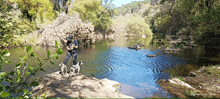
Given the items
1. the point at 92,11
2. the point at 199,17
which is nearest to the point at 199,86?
the point at 199,17

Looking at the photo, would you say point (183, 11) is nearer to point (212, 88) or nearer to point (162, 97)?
point (212, 88)

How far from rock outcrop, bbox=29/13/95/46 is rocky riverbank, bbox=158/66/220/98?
21410 mm

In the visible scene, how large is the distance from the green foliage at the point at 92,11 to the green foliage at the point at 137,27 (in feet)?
67.0

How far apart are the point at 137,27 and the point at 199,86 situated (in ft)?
208

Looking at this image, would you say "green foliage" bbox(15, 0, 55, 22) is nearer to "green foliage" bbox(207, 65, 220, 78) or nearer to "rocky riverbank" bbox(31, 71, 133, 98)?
"rocky riverbank" bbox(31, 71, 133, 98)

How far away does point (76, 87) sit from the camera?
5.95 m

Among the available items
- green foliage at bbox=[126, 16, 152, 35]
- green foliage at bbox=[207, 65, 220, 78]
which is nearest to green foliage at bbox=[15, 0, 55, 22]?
green foliage at bbox=[207, 65, 220, 78]

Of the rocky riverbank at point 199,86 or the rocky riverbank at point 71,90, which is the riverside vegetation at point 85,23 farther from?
the rocky riverbank at point 71,90

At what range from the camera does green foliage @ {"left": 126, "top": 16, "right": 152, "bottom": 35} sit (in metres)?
69.2

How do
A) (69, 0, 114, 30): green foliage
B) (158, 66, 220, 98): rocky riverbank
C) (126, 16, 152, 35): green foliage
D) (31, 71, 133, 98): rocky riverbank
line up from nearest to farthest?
1. (31, 71, 133, 98): rocky riverbank
2. (158, 66, 220, 98): rocky riverbank
3. (69, 0, 114, 30): green foliage
4. (126, 16, 152, 35): green foliage

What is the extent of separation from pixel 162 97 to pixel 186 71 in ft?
22.5

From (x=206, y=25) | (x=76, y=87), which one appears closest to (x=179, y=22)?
(x=206, y=25)

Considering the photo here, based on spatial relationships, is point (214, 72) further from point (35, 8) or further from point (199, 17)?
point (35, 8)

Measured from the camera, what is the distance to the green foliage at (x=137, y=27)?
69.2 m
